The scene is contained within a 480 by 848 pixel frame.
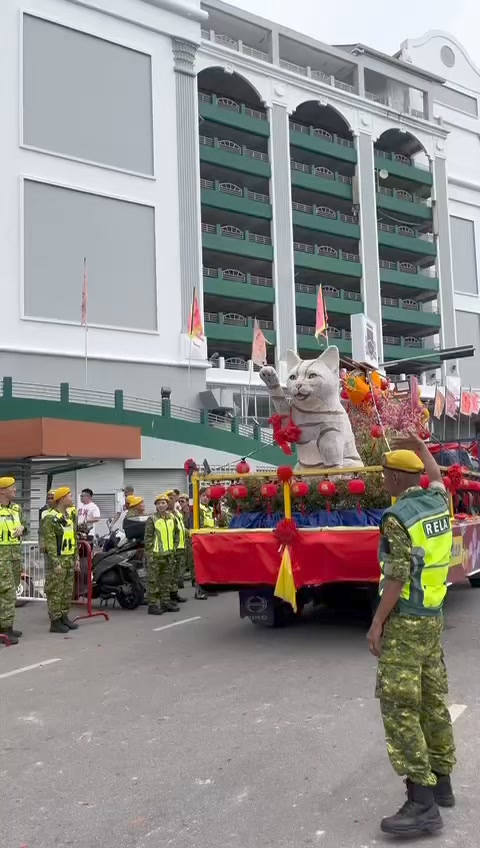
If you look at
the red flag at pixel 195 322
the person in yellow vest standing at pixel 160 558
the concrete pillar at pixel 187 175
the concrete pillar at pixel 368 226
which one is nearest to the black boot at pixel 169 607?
the person in yellow vest standing at pixel 160 558

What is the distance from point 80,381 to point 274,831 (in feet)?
79.2

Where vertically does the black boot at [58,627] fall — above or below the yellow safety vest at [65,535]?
below

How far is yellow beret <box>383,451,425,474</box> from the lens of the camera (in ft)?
12.0

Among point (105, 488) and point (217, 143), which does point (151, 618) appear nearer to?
point (105, 488)

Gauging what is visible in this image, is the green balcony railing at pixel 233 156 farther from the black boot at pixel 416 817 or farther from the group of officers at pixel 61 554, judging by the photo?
the black boot at pixel 416 817

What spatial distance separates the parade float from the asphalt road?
2.25 feet

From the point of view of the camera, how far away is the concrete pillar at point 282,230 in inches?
1490

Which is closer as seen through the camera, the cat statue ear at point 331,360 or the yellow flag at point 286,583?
the yellow flag at point 286,583

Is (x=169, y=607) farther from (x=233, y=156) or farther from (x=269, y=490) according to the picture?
(x=233, y=156)

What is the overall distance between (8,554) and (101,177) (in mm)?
22529

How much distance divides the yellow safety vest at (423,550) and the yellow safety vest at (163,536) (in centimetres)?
698

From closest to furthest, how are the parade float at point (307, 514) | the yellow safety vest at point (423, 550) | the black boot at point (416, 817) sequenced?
1. the black boot at point (416, 817)
2. the yellow safety vest at point (423, 550)
3. the parade float at point (307, 514)

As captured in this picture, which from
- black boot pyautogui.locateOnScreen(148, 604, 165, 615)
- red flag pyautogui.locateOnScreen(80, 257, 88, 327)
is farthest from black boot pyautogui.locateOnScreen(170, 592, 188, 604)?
red flag pyautogui.locateOnScreen(80, 257, 88, 327)

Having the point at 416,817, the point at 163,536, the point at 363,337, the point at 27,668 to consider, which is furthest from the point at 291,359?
the point at 416,817
